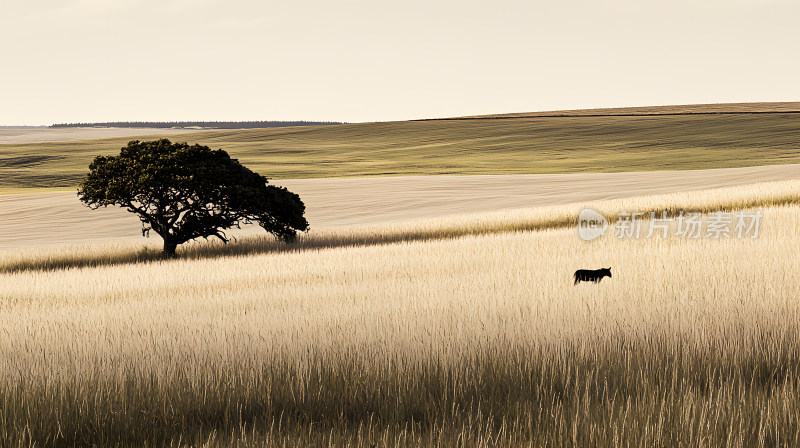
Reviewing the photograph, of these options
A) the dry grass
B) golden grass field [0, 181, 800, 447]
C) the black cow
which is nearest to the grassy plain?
the dry grass

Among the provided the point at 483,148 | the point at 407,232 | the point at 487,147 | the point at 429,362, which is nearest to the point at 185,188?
the point at 407,232

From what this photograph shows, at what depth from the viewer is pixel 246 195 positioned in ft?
69.8

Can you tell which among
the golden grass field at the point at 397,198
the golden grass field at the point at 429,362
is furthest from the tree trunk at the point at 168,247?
the golden grass field at the point at 429,362

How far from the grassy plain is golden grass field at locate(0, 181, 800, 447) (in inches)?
2088

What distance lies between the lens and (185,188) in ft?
69.4

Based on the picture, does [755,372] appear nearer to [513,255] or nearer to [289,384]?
[289,384]

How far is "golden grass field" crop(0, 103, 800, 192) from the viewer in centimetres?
6550

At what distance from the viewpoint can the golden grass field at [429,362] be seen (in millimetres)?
4344

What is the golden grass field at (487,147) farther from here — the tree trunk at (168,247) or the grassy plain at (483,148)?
the tree trunk at (168,247)

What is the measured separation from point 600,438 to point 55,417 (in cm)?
309

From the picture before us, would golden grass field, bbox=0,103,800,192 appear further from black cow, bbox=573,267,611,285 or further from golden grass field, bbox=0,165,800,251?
black cow, bbox=573,267,611,285

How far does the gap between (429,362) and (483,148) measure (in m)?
80.0

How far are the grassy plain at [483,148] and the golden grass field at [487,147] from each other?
0.11 meters

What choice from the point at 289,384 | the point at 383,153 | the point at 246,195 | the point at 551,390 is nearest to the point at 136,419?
the point at 289,384
